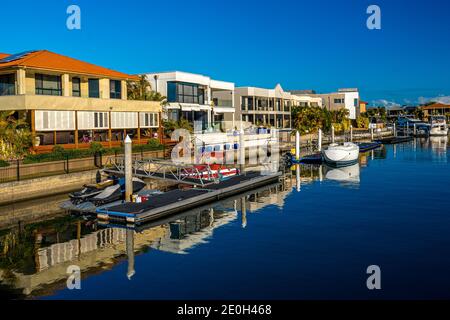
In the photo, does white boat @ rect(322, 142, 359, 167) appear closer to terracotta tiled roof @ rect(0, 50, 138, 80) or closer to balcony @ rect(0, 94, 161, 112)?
balcony @ rect(0, 94, 161, 112)

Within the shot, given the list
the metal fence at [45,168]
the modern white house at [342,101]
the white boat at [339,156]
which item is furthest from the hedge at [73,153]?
the modern white house at [342,101]

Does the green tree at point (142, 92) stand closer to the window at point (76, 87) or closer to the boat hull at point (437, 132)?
the window at point (76, 87)

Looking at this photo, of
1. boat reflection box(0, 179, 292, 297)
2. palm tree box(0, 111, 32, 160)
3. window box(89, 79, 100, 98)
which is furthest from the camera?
window box(89, 79, 100, 98)

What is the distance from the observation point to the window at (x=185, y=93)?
63.5m

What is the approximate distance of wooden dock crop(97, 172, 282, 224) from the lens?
27.3m

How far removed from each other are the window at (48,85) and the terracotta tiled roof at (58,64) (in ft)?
5.43

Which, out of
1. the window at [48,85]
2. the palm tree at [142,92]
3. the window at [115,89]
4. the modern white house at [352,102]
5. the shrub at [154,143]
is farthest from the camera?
the modern white house at [352,102]

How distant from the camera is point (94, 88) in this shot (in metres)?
51.6

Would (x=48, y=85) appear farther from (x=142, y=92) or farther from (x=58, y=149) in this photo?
(x=142, y=92)

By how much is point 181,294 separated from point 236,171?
93.1 ft

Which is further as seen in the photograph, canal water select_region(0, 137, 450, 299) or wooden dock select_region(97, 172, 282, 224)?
wooden dock select_region(97, 172, 282, 224)

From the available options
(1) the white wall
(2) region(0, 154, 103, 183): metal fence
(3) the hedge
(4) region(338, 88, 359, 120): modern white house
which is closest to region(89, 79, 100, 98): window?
(3) the hedge

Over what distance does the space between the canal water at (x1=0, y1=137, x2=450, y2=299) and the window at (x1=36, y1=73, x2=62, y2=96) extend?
68.1 feet
